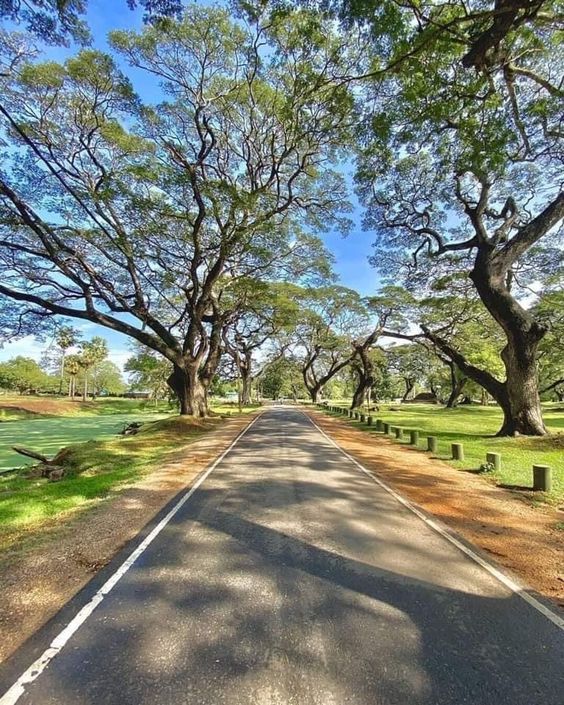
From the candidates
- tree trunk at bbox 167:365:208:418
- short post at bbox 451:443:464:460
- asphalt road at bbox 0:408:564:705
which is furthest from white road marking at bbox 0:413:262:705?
tree trunk at bbox 167:365:208:418

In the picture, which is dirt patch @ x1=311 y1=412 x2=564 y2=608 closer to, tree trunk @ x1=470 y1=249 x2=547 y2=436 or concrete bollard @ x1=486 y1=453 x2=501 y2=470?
concrete bollard @ x1=486 y1=453 x2=501 y2=470

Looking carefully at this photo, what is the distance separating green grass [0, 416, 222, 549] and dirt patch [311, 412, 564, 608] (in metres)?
5.65

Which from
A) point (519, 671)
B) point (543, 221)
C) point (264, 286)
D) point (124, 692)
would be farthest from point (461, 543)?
point (264, 286)

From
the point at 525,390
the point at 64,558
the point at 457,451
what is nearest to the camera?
the point at 64,558

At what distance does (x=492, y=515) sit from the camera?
5.84 m

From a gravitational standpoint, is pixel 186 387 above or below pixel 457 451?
above

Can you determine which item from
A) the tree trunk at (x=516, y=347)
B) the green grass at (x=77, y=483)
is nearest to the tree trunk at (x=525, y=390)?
the tree trunk at (x=516, y=347)

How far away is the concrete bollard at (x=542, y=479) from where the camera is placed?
702cm

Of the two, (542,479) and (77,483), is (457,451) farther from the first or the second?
(77,483)

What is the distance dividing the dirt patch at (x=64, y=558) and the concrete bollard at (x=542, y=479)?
6.75 meters

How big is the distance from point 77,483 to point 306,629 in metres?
6.32

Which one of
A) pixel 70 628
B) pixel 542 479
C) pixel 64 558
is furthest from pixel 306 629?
pixel 542 479

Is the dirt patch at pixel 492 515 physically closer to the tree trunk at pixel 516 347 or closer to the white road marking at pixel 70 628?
the white road marking at pixel 70 628

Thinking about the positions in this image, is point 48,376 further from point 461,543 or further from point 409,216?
point 461,543
